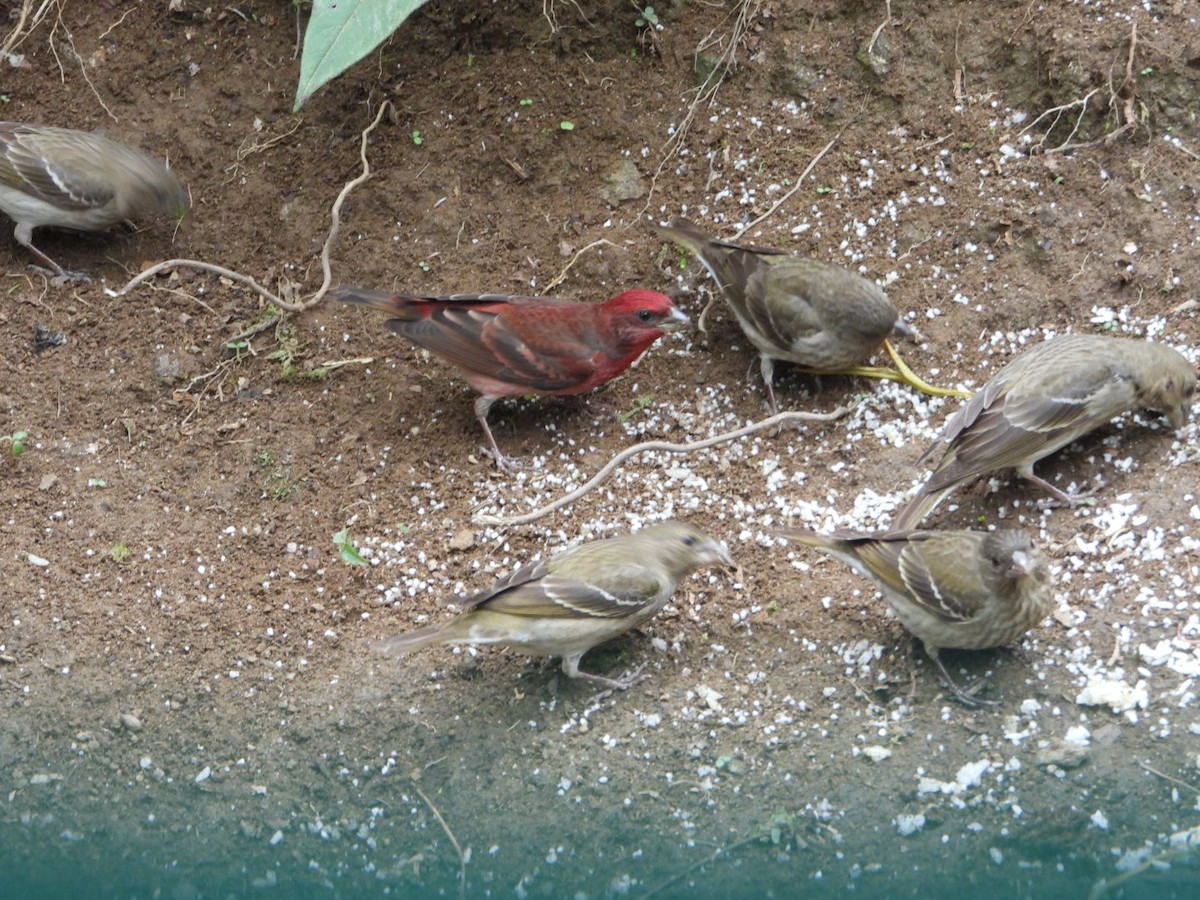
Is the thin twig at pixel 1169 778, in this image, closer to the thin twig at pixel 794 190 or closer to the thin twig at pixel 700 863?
the thin twig at pixel 700 863

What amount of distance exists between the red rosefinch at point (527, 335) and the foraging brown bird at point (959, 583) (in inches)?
55.0

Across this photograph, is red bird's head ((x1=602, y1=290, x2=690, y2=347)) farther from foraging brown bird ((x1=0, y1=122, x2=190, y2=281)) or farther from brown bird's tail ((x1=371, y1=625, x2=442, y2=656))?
foraging brown bird ((x1=0, y1=122, x2=190, y2=281))

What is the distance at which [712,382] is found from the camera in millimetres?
5902

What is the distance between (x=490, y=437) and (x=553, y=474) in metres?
0.32

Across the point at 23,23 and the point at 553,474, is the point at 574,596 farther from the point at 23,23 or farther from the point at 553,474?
the point at 23,23

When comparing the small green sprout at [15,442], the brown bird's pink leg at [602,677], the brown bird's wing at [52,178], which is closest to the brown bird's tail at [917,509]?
the brown bird's pink leg at [602,677]

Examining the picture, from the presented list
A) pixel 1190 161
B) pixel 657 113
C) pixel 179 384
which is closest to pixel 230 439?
pixel 179 384

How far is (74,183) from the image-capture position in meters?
6.22

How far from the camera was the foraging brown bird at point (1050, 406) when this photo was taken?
4965 millimetres

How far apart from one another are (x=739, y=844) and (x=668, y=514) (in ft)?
5.06

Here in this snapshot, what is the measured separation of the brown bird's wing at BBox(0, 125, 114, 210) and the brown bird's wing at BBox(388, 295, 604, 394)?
5.67 ft

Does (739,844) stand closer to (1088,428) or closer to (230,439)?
(1088,428)

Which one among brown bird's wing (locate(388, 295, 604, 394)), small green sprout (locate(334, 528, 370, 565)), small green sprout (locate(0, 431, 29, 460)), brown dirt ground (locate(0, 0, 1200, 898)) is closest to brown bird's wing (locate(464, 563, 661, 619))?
brown dirt ground (locate(0, 0, 1200, 898))

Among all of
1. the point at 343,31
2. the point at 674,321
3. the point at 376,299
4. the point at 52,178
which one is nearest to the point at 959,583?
the point at 674,321
